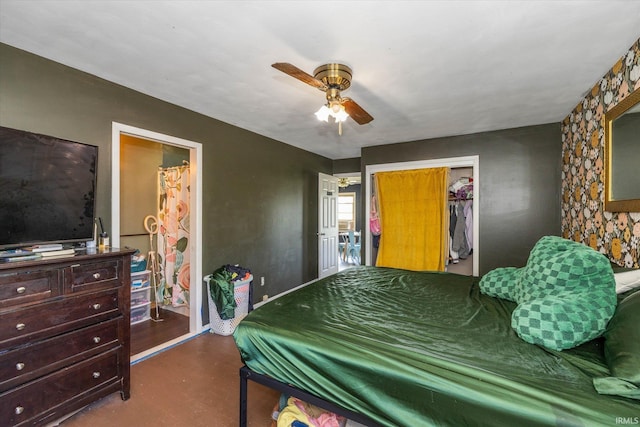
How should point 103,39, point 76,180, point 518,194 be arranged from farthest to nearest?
point 518,194 < point 76,180 < point 103,39

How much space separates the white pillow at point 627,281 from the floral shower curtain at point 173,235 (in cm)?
401

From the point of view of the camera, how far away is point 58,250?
1833 millimetres

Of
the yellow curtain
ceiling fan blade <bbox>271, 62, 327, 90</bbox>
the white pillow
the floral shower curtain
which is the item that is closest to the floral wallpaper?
the white pillow

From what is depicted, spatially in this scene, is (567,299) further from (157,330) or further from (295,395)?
(157,330)

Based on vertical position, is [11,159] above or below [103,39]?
below

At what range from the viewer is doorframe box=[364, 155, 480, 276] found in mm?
3807

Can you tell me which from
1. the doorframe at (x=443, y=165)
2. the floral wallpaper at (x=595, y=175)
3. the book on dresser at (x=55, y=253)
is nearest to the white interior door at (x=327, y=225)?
the doorframe at (x=443, y=165)

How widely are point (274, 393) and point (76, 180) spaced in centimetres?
209

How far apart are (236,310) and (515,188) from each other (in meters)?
3.80

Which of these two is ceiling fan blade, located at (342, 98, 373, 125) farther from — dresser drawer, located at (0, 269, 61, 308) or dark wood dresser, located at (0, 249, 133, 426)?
dresser drawer, located at (0, 269, 61, 308)

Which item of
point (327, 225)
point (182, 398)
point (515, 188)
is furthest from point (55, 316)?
point (515, 188)

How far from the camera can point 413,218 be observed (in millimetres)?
4223

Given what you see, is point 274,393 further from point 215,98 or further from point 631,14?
point 631,14

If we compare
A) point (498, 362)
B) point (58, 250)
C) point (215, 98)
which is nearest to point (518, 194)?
point (498, 362)
